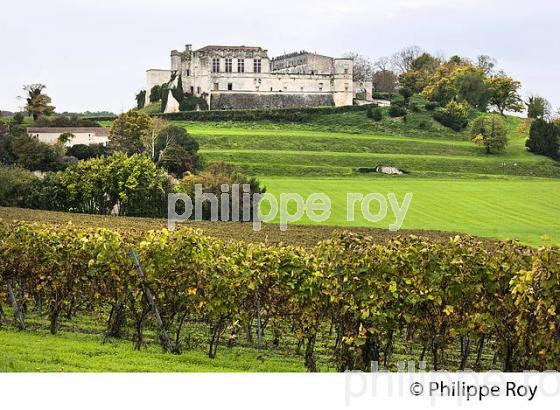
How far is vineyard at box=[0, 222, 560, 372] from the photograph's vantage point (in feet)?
51.8

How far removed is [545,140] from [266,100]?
3354cm

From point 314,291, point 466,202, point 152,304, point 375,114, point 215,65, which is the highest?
point 215,65

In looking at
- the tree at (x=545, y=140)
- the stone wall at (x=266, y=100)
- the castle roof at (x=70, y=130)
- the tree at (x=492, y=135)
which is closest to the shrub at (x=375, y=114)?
the stone wall at (x=266, y=100)

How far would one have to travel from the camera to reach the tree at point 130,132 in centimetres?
6625

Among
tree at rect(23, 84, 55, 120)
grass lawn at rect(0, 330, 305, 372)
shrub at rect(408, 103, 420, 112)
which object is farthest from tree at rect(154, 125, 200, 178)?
grass lawn at rect(0, 330, 305, 372)

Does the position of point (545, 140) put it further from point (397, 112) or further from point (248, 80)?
point (248, 80)

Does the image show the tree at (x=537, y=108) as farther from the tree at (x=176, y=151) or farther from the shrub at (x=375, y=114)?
the tree at (x=176, y=151)

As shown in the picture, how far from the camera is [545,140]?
84.2 m

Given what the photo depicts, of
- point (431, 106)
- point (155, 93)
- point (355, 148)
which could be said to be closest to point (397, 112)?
point (431, 106)

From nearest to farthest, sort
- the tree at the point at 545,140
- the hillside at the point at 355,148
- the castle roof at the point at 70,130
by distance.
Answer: the castle roof at the point at 70,130 < the hillside at the point at 355,148 < the tree at the point at 545,140

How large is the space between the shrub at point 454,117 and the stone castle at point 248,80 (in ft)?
47.6
